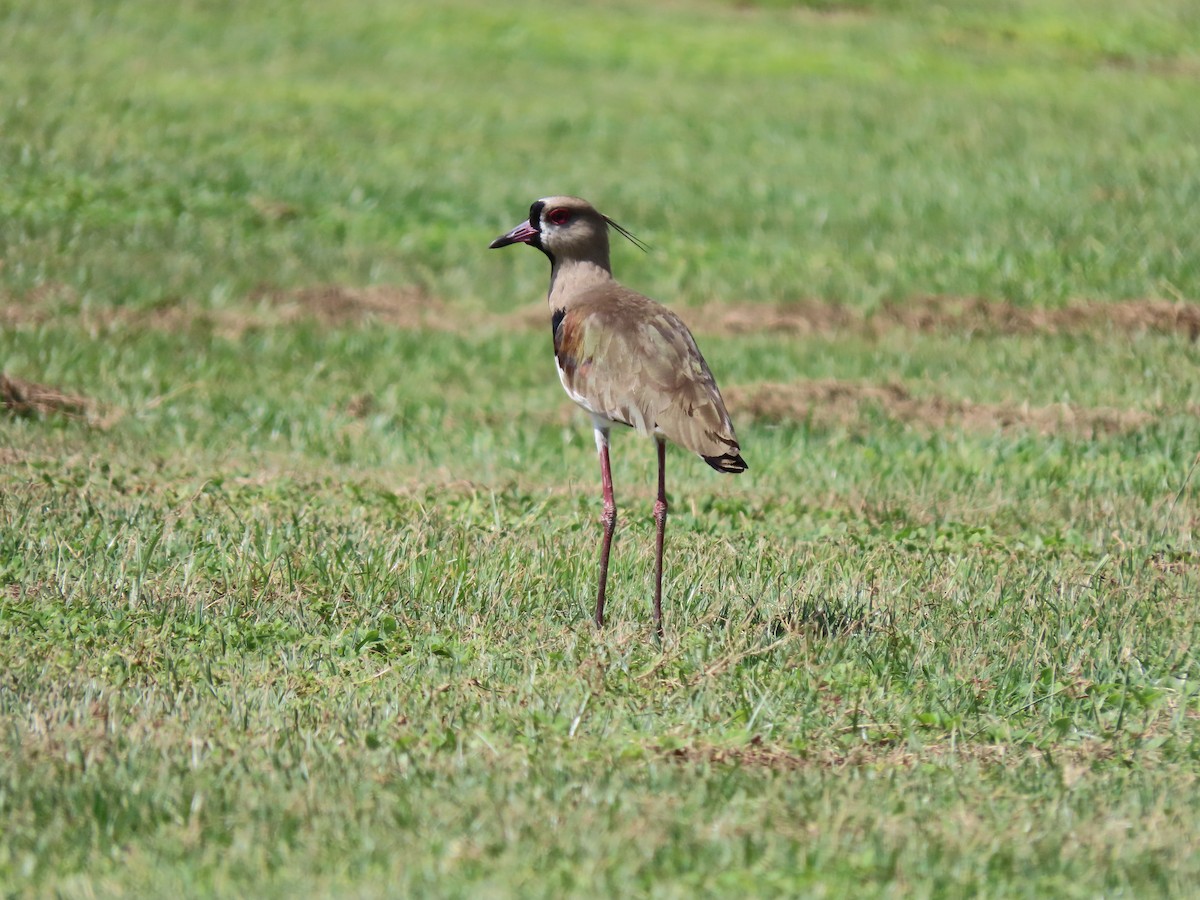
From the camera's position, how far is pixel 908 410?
477 inches

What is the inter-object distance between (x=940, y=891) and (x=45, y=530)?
5085mm

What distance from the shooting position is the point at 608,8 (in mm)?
29438

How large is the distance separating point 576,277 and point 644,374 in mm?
998

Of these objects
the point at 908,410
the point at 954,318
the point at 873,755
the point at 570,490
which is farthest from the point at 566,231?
the point at 954,318

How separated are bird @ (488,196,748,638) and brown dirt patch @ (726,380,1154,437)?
13.8 feet

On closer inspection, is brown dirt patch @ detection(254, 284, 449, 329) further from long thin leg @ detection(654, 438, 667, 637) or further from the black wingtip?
the black wingtip

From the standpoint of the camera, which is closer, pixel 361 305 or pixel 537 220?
pixel 537 220

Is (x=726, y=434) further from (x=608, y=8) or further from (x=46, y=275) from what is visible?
(x=608, y=8)

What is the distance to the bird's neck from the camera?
26.5 ft

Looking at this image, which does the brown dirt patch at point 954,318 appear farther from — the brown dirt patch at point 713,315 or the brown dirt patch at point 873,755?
the brown dirt patch at point 873,755

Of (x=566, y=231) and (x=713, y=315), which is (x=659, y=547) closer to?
(x=566, y=231)

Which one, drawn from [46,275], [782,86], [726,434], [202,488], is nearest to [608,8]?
[782,86]

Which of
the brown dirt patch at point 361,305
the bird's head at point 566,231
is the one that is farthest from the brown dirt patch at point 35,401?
the bird's head at point 566,231

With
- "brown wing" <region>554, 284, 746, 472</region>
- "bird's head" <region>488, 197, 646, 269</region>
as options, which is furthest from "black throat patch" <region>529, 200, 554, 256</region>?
"brown wing" <region>554, 284, 746, 472</region>
